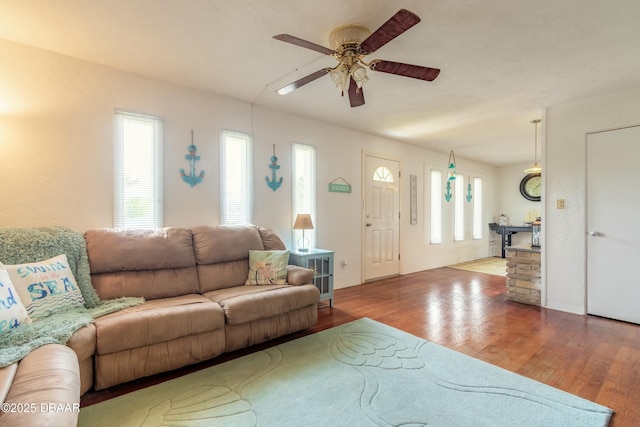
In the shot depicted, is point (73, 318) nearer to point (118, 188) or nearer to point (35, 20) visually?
point (118, 188)

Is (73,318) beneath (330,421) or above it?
above

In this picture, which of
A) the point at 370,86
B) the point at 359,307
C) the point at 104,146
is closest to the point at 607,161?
the point at 370,86

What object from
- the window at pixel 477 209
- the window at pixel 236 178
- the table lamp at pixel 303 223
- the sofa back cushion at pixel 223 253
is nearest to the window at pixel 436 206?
the window at pixel 477 209

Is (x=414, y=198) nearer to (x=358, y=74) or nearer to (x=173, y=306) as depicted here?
(x=358, y=74)

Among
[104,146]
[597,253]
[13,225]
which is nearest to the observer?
[13,225]

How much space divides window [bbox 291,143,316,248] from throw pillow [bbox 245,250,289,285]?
3.05 ft

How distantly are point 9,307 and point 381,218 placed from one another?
173 inches

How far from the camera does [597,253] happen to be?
3.23 m

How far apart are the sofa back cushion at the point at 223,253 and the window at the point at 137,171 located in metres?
0.51

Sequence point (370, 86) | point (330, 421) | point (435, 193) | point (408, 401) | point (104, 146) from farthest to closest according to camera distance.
Answer: point (435, 193), point (370, 86), point (104, 146), point (408, 401), point (330, 421)

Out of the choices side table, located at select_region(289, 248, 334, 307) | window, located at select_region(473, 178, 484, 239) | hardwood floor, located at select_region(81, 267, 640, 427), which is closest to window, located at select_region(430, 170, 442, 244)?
window, located at select_region(473, 178, 484, 239)

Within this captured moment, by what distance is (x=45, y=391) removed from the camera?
1147mm

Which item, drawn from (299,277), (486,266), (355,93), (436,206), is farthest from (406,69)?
(486,266)

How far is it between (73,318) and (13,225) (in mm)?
1156
